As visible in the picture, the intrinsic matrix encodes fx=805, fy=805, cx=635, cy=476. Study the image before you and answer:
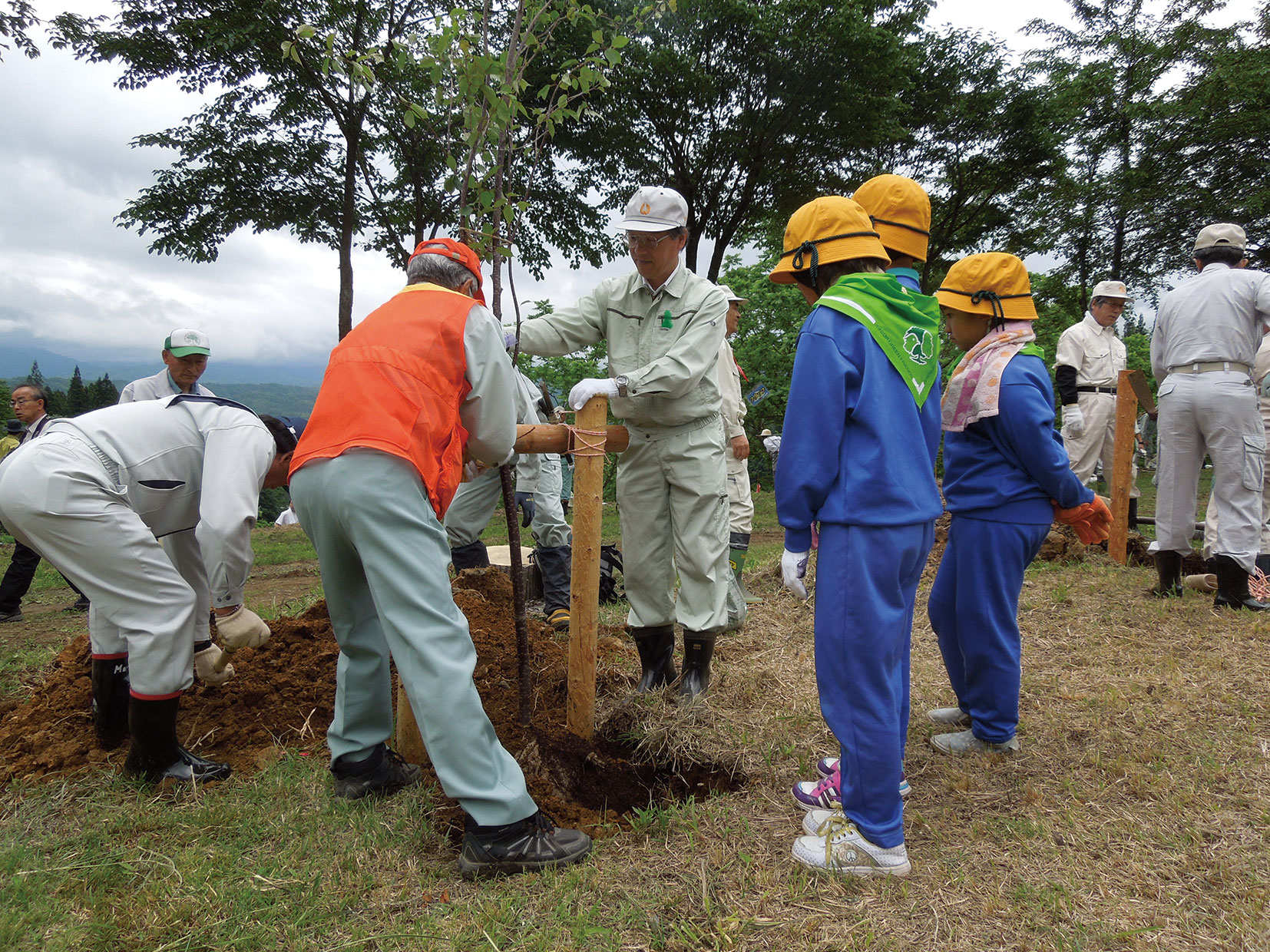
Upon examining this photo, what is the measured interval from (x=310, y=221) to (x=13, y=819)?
43.3ft

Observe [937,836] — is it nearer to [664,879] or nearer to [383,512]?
[664,879]

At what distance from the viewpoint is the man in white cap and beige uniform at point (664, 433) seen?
3.62 m

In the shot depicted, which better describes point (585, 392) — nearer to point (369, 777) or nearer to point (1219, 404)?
point (369, 777)

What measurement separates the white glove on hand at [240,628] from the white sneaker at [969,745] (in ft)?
8.65

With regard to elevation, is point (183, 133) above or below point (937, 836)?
above

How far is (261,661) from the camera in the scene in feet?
13.0

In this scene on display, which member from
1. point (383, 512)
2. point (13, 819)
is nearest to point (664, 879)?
point (383, 512)

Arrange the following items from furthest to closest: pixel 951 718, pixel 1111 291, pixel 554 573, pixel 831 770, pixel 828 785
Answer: pixel 1111 291
pixel 554 573
pixel 951 718
pixel 831 770
pixel 828 785

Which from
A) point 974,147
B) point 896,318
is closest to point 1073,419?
point 896,318

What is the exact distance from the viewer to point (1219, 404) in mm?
4957

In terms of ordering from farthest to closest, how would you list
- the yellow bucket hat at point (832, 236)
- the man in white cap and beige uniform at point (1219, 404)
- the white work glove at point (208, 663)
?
1. the man in white cap and beige uniform at point (1219, 404)
2. the white work glove at point (208, 663)
3. the yellow bucket hat at point (832, 236)

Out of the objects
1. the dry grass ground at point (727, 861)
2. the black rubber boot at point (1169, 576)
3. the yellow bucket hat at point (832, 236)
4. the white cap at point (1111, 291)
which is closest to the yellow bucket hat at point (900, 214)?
the yellow bucket hat at point (832, 236)

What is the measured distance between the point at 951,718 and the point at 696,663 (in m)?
1.14

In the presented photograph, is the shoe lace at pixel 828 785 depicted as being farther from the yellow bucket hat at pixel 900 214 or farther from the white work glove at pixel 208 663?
the white work glove at pixel 208 663
